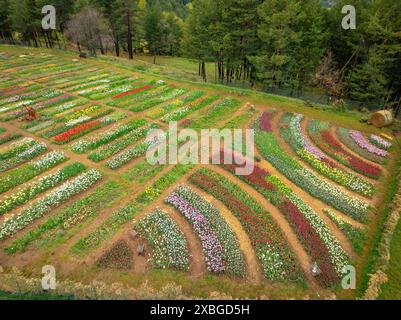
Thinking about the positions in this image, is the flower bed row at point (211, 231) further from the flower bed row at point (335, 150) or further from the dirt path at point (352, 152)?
the dirt path at point (352, 152)

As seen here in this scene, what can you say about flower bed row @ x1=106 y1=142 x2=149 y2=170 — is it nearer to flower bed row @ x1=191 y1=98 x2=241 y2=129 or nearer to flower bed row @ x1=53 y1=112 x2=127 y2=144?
flower bed row @ x1=53 y1=112 x2=127 y2=144

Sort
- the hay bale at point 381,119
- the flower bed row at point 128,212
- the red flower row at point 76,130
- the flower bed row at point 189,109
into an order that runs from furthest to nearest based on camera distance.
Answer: the flower bed row at point 189,109
the hay bale at point 381,119
the red flower row at point 76,130
the flower bed row at point 128,212

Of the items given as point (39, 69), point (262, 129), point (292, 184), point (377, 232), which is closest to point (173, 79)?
point (262, 129)

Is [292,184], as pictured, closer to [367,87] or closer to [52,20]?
[367,87]

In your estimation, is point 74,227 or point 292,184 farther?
point 292,184

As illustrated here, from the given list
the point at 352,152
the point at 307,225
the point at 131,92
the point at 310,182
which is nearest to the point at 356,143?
the point at 352,152

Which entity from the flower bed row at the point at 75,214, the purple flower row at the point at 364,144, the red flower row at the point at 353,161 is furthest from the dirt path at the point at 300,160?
the flower bed row at the point at 75,214
